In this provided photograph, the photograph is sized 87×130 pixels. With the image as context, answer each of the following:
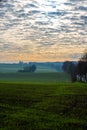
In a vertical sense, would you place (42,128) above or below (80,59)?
above

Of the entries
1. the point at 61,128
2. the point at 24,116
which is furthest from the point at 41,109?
the point at 61,128

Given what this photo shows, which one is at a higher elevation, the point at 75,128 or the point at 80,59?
the point at 75,128

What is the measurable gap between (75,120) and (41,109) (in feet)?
24.8

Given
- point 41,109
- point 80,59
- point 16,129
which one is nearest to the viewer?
point 16,129

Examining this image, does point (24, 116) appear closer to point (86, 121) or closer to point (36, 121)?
point (36, 121)

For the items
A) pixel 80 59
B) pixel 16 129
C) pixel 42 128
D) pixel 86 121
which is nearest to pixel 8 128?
pixel 16 129

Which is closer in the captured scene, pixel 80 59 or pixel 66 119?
pixel 66 119

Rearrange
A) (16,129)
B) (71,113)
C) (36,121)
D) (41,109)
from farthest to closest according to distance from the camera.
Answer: (41,109) → (71,113) → (36,121) → (16,129)

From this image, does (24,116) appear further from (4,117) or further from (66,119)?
(66,119)

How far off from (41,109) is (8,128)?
11.2m

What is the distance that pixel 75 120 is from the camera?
30.7 meters

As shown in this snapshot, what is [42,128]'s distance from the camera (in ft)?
88.2

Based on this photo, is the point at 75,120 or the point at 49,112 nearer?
the point at 75,120

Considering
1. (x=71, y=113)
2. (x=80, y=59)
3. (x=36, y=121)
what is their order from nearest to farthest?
(x=36, y=121)
(x=71, y=113)
(x=80, y=59)
